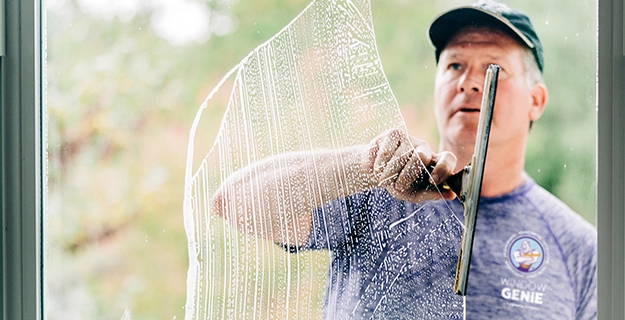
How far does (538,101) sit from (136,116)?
80cm

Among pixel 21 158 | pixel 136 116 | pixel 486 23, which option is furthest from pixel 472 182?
pixel 21 158

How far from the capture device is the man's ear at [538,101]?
1.07m

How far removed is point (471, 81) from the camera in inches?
42.9

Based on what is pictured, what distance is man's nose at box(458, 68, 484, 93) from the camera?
3.56ft

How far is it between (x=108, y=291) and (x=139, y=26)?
0.57 meters

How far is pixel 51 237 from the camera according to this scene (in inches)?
50.7

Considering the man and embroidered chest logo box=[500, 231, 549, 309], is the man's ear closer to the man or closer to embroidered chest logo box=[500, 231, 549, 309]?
the man

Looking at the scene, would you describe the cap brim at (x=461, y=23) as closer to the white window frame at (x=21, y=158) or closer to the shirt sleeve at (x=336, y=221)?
the shirt sleeve at (x=336, y=221)

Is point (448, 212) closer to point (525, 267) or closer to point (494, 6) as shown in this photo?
point (525, 267)

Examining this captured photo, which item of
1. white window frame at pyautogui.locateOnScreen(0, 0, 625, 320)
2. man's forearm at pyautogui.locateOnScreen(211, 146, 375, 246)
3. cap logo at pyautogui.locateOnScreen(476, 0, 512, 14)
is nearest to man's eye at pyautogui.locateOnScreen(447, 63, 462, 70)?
cap logo at pyautogui.locateOnScreen(476, 0, 512, 14)

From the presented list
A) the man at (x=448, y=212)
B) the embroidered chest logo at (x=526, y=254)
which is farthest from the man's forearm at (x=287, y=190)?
the embroidered chest logo at (x=526, y=254)

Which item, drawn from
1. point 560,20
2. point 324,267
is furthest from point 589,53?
point 324,267

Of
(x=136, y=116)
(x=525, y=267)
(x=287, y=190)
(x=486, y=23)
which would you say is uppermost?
(x=486, y=23)

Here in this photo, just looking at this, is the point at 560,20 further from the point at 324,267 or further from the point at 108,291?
the point at 108,291
